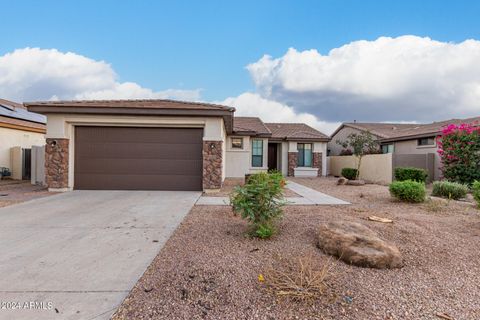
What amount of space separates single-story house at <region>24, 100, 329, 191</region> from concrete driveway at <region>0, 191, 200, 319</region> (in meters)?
2.42

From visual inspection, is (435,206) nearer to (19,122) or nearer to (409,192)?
(409,192)

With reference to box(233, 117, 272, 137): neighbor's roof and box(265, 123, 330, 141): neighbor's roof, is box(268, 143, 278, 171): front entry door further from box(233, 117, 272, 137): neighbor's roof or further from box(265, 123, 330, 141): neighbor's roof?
box(233, 117, 272, 137): neighbor's roof

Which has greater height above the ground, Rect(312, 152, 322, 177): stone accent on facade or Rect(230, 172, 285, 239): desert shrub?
Rect(312, 152, 322, 177): stone accent on facade

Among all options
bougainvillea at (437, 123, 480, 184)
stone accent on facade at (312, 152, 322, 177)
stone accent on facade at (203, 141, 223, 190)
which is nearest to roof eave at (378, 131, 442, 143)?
bougainvillea at (437, 123, 480, 184)

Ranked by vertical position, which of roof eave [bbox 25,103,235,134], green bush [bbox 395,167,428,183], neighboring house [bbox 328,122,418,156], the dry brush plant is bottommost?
the dry brush plant

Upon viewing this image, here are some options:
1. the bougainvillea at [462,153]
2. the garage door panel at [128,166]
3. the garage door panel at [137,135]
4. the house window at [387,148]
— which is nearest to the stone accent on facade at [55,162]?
the garage door panel at [128,166]

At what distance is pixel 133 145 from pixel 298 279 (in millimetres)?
8613

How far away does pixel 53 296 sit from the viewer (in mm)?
2545

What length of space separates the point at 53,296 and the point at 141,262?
1006 mm

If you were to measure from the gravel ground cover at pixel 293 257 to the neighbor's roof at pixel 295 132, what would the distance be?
1287 centimetres

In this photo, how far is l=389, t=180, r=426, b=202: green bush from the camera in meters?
7.20

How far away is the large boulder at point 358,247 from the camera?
321 centimetres

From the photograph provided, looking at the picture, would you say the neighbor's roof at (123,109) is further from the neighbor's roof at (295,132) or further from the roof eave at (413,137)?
the roof eave at (413,137)

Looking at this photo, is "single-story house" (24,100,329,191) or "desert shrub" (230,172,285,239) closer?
"desert shrub" (230,172,285,239)
